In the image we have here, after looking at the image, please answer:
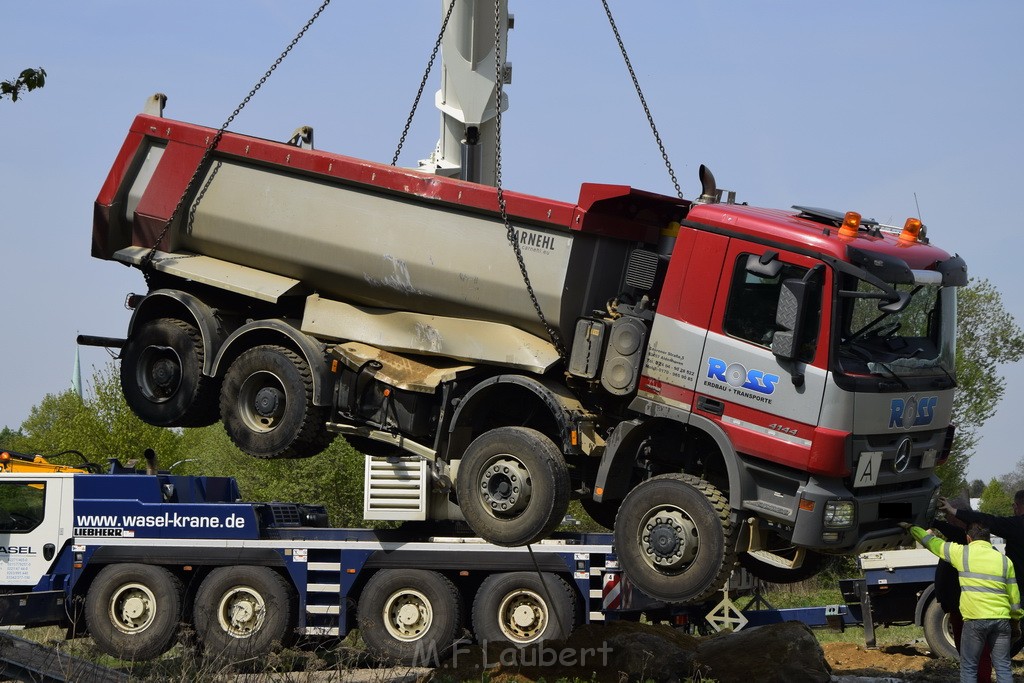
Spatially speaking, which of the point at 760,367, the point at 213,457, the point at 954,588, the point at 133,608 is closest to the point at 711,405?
the point at 760,367

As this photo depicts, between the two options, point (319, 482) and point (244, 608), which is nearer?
point (244, 608)

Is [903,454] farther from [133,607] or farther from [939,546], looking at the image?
[133,607]

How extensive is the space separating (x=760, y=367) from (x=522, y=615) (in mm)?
7692

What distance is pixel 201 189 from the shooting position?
10133 millimetres

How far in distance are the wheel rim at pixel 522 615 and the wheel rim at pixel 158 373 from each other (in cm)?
601

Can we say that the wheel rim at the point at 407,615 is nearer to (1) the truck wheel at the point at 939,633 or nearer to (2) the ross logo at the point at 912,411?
(1) the truck wheel at the point at 939,633

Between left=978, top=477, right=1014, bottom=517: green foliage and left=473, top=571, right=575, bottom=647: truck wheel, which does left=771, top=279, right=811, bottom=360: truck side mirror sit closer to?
left=473, top=571, right=575, bottom=647: truck wheel

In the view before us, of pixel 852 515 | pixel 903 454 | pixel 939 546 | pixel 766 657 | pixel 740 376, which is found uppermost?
pixel 740 376

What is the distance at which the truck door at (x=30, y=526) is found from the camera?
50.6 ft

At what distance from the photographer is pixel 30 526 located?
15.5m

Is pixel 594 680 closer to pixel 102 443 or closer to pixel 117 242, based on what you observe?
pixel 117 242

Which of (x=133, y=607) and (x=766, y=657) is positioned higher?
(x=766, y=657)

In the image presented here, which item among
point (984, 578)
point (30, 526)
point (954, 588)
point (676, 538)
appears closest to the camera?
point (676, 538)

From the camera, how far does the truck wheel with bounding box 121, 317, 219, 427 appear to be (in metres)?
10.0
